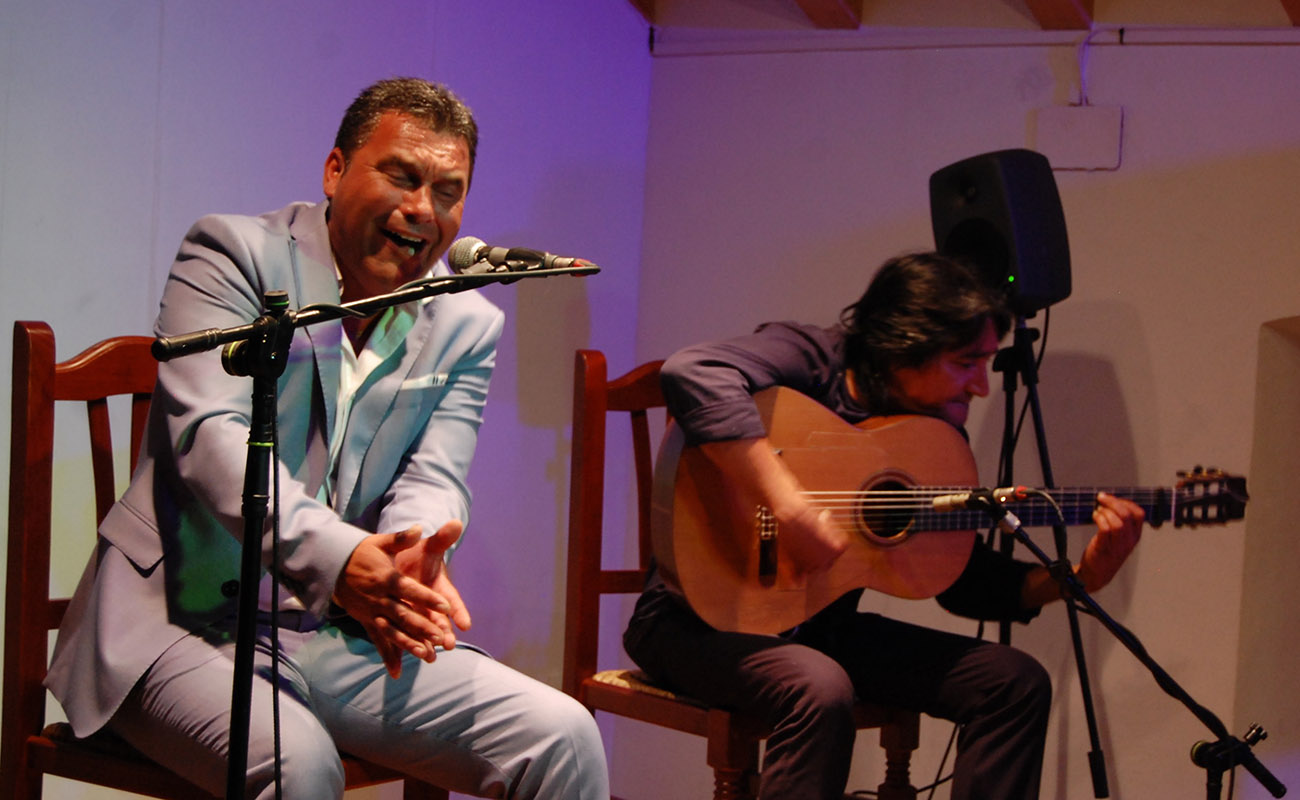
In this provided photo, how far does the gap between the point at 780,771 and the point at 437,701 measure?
0.77 metres

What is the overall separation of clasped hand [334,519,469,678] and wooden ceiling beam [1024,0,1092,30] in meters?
2.66

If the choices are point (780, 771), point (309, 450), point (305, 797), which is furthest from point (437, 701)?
point (780, 771)

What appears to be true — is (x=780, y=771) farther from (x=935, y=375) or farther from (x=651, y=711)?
(x=935, y=375)

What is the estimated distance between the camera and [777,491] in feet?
8.59

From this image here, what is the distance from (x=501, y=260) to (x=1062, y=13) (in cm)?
258

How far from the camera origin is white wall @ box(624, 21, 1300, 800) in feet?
12.0

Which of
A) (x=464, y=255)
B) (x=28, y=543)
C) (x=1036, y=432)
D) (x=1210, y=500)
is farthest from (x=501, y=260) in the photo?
(x=1036, y=432)

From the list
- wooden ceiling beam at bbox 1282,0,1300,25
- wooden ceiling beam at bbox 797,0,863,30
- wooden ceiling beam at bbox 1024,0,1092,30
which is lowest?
wooden ceiling beam at bbox 1282,0,1300,25

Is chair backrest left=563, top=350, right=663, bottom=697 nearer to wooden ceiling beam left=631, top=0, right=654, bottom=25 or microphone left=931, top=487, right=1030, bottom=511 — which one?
microphone left=931, top=487, right=1030, bottom=511

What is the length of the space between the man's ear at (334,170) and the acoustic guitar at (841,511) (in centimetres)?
89

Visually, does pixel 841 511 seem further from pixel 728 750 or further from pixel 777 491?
pixel 728 750

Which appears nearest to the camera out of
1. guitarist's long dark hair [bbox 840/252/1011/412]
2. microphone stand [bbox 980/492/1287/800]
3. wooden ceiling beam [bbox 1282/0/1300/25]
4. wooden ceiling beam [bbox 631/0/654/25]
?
microphone stand [bbox 980/492/1287/800]

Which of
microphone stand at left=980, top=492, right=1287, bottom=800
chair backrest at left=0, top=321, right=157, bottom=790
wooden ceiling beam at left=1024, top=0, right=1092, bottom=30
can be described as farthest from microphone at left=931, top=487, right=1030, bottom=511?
wooden ceiling beam at left=1024, top=0, right=1092, bottom=30

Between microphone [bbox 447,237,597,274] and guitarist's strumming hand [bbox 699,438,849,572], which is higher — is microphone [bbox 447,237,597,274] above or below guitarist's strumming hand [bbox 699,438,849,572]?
above
